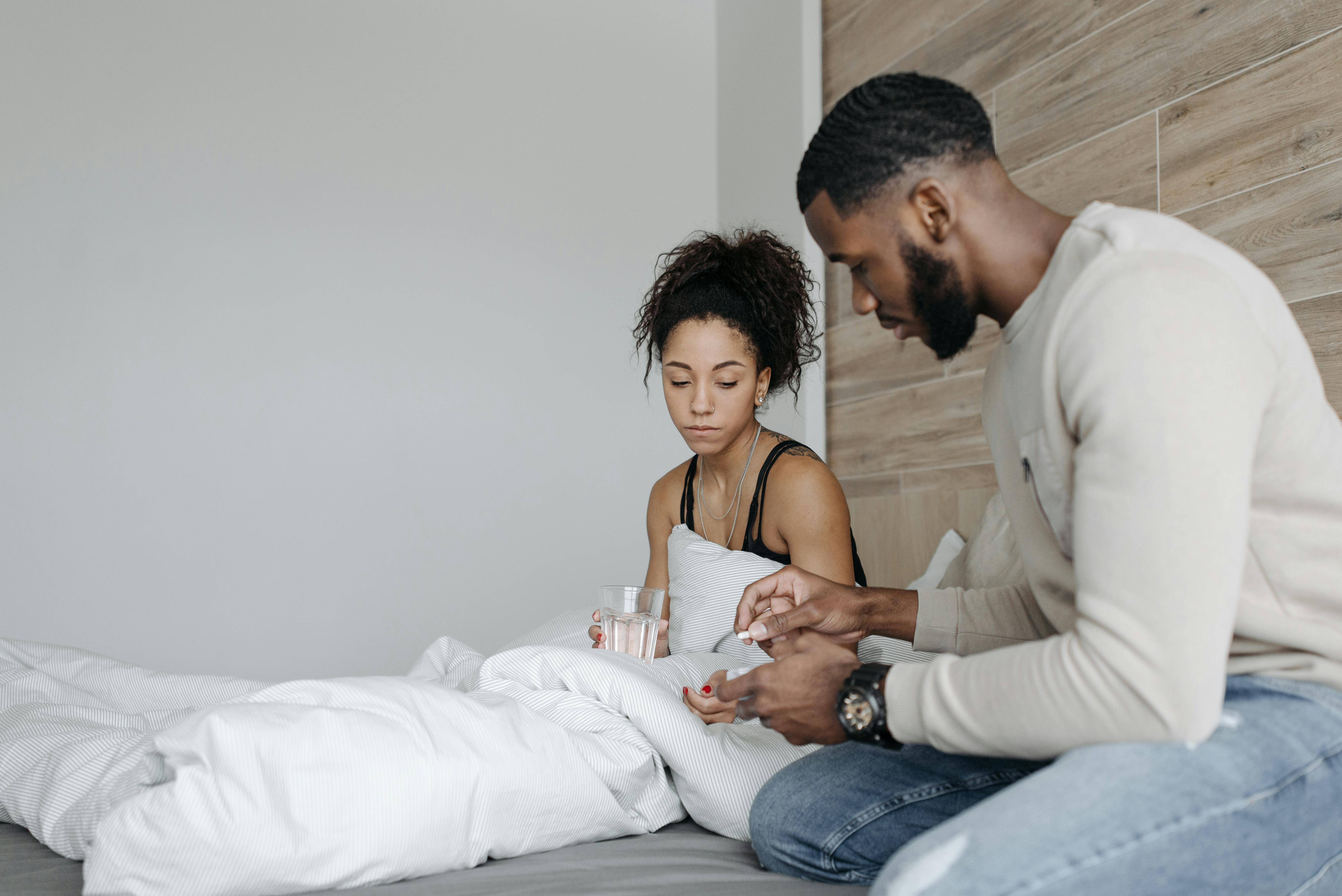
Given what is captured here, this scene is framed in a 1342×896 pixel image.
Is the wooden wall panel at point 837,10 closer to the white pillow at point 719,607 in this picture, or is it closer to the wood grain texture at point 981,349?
Result: the wood grain texture at point 981,349

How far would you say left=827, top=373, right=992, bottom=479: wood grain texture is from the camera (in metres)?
2.39

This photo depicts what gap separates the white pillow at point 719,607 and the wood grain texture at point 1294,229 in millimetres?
871

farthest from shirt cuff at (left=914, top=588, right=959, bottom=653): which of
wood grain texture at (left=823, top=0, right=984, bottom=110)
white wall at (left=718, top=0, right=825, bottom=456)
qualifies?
wood grain texture at (left=823, top=0, right=984, bottom=110)

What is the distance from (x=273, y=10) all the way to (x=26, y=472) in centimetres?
168

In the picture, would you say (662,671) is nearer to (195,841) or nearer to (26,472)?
(195,841)

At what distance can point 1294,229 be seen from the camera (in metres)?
1.68

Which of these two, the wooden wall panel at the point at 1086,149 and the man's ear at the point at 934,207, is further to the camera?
the wooden wall panel at the point at 1086,149

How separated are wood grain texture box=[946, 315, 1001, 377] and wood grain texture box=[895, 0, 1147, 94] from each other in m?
0.53

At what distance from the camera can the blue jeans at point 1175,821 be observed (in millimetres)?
738

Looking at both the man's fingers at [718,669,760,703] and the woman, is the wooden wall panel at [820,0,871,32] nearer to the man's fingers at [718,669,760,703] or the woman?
the woman

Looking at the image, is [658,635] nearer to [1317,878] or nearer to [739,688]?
[739,688]

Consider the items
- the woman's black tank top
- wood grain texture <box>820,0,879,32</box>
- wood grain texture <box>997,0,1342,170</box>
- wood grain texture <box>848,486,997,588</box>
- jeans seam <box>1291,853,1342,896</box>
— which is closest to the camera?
jeans seam <box>1291,853,1342,896</box>

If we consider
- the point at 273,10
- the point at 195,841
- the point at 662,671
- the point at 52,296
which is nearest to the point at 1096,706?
the point at 662,671

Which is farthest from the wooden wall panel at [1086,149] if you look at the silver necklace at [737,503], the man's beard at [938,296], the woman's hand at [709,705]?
the woman's hand at [709,705]
